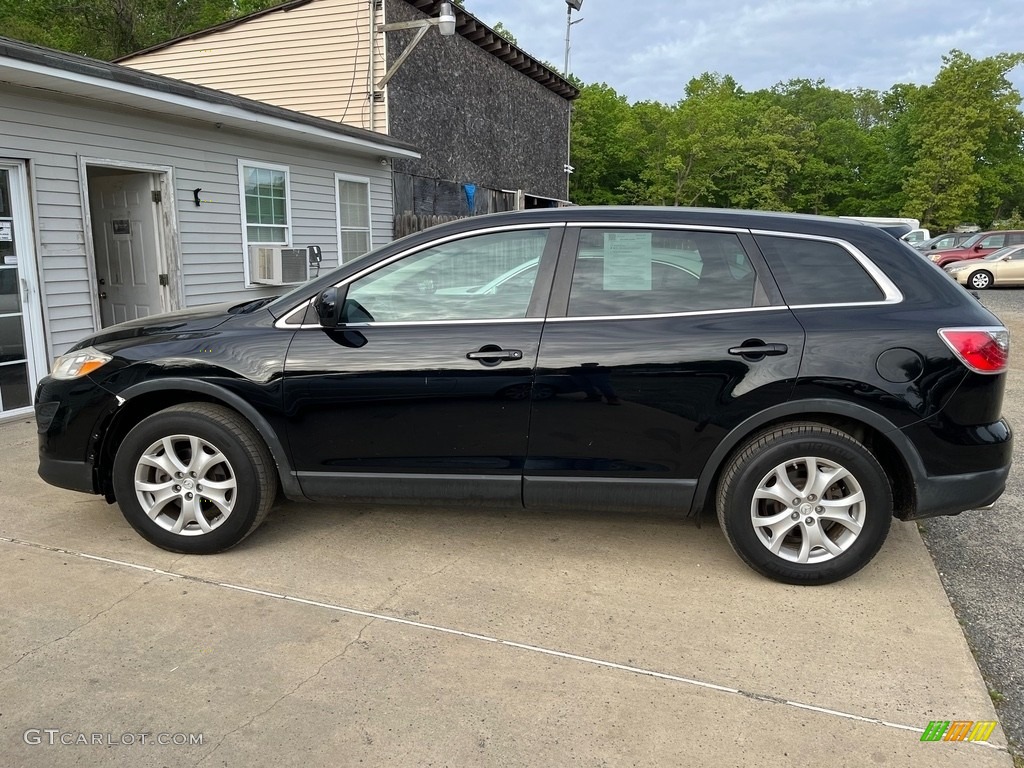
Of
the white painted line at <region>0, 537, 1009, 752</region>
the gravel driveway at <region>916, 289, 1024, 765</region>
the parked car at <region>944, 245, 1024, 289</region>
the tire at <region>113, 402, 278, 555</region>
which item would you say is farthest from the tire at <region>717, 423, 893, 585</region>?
the parked car at <region>944, 245, 1024, 289</region>

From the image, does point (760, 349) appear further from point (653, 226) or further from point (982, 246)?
point (982, 246)

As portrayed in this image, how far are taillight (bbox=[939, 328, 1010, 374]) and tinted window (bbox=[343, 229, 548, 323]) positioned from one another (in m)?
1.82

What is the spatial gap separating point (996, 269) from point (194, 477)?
23480mm

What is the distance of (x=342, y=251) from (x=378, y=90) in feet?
11.3

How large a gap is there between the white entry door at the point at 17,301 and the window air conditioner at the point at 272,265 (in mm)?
2930

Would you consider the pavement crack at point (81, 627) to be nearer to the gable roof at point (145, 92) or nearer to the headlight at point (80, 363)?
the headlight at point (80, 363)

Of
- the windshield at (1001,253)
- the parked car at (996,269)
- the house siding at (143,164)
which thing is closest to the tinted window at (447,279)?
the house siding at (143,164)

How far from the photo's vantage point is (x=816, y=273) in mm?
3350

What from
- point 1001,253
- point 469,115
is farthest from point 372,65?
point 1001,253

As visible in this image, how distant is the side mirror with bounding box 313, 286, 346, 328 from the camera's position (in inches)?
135

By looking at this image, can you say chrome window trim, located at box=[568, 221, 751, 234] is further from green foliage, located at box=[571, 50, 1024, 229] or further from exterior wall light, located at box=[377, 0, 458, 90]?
green foliage, located at box=[571, 50, 1024, 229]

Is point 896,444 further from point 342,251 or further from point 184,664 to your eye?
point 342,251

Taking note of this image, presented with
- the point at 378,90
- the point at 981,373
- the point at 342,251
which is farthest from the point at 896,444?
the point at 378,90

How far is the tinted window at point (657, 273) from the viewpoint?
339cm
